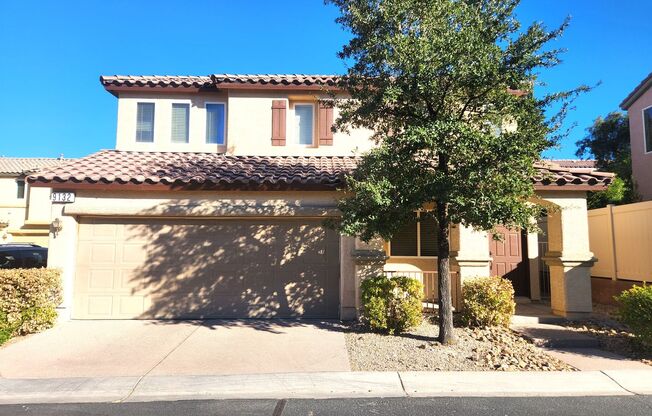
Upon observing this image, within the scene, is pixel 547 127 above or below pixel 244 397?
above

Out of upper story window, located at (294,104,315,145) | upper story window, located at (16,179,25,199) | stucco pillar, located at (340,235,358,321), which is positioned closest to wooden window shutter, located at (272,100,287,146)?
upper story window, located at (294,104,315,145)

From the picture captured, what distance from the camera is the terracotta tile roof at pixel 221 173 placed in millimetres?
9586

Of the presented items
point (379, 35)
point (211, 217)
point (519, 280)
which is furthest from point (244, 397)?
point (519, 280)

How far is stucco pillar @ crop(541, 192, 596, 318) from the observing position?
9.44m

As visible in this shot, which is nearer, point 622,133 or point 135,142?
point 135,142

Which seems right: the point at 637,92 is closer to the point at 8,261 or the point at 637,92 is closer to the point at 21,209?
the point at 8,261

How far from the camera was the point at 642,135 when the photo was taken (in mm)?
14945

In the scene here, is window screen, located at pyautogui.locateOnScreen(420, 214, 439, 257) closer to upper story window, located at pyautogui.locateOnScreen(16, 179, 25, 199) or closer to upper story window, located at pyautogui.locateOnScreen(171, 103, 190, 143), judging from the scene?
upper story window, located at pyautogui.locateOnScreen(171, 103, 190, 143)

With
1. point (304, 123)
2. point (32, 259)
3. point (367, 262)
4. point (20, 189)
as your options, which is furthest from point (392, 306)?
point (20, 189)

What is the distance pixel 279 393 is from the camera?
18.8ft

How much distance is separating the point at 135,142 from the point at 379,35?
28.0 feet

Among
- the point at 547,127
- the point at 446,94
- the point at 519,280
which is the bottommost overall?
the point at 519,280

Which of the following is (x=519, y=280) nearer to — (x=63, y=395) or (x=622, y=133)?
(x=63, y=395)

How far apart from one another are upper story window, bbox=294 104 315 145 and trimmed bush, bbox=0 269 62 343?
7154 millimetres
